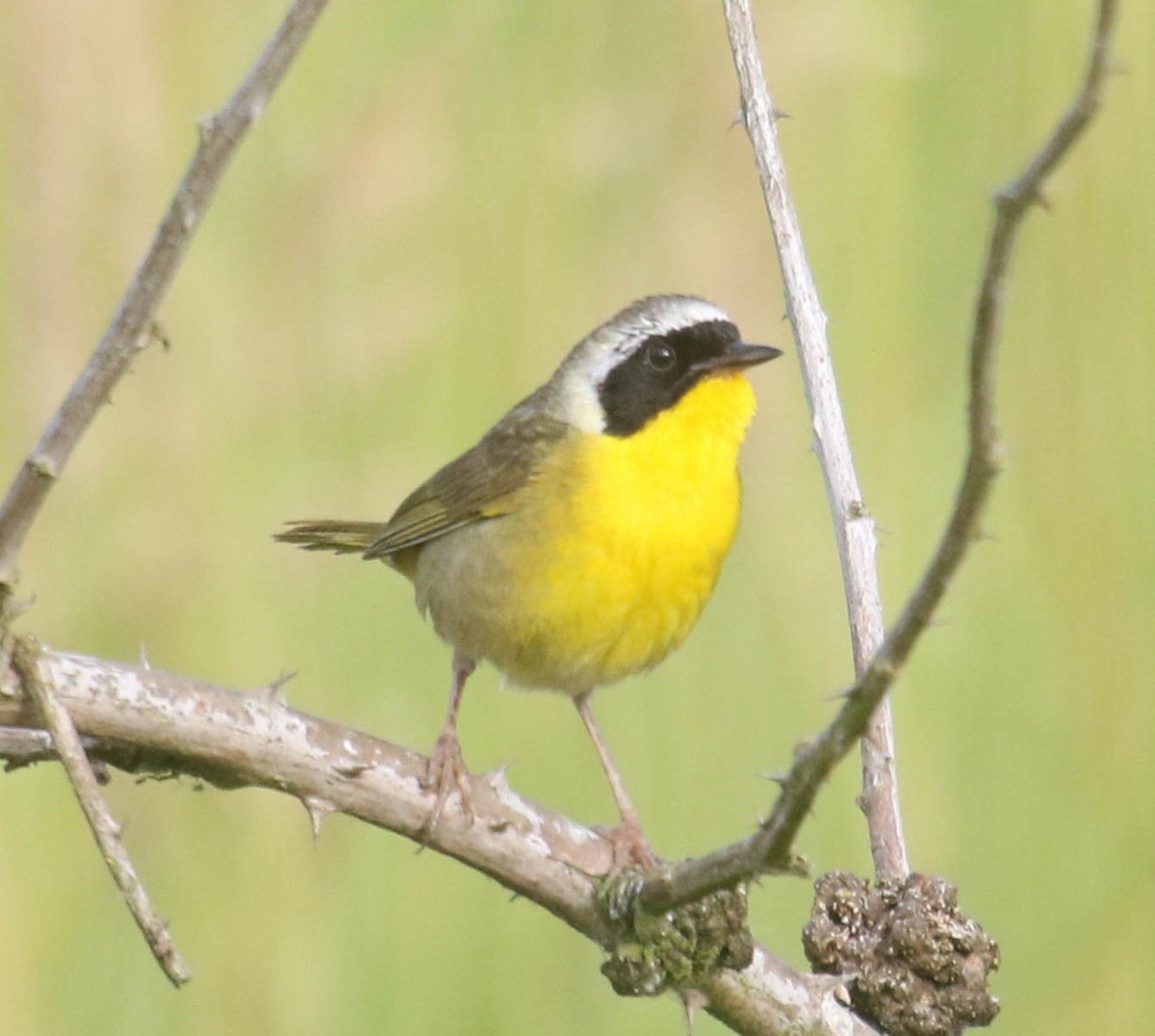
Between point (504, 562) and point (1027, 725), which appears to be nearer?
point (504, 562)

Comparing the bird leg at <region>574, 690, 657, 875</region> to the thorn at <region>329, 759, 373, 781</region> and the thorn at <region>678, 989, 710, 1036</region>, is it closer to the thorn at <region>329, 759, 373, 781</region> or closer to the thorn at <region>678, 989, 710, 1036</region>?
the thorn at <region>678, 989, 710, 1036</region>

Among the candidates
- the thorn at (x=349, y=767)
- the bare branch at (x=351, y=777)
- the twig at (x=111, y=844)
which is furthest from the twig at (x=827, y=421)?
the twig at (x=111, y=844)

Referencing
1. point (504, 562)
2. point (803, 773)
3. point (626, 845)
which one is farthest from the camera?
point (504, 562)

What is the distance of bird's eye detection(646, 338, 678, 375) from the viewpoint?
10.6 ft

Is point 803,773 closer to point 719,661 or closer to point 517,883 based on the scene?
point 517,883

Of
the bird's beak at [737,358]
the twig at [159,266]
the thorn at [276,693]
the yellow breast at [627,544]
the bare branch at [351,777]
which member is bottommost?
the bare branch at [351,777]

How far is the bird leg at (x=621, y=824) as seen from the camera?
2.15 m

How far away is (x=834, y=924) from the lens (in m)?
1.96

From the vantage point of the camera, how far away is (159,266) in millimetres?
1396

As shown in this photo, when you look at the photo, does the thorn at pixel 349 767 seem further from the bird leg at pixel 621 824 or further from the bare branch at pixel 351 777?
the bird leg at pixel 621 824

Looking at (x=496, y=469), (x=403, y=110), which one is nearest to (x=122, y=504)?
(x=496, y=469)

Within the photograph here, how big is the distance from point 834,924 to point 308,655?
1.58m

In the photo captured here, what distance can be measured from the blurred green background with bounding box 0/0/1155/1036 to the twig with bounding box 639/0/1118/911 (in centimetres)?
190

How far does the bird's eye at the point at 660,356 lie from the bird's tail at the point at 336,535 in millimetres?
666
